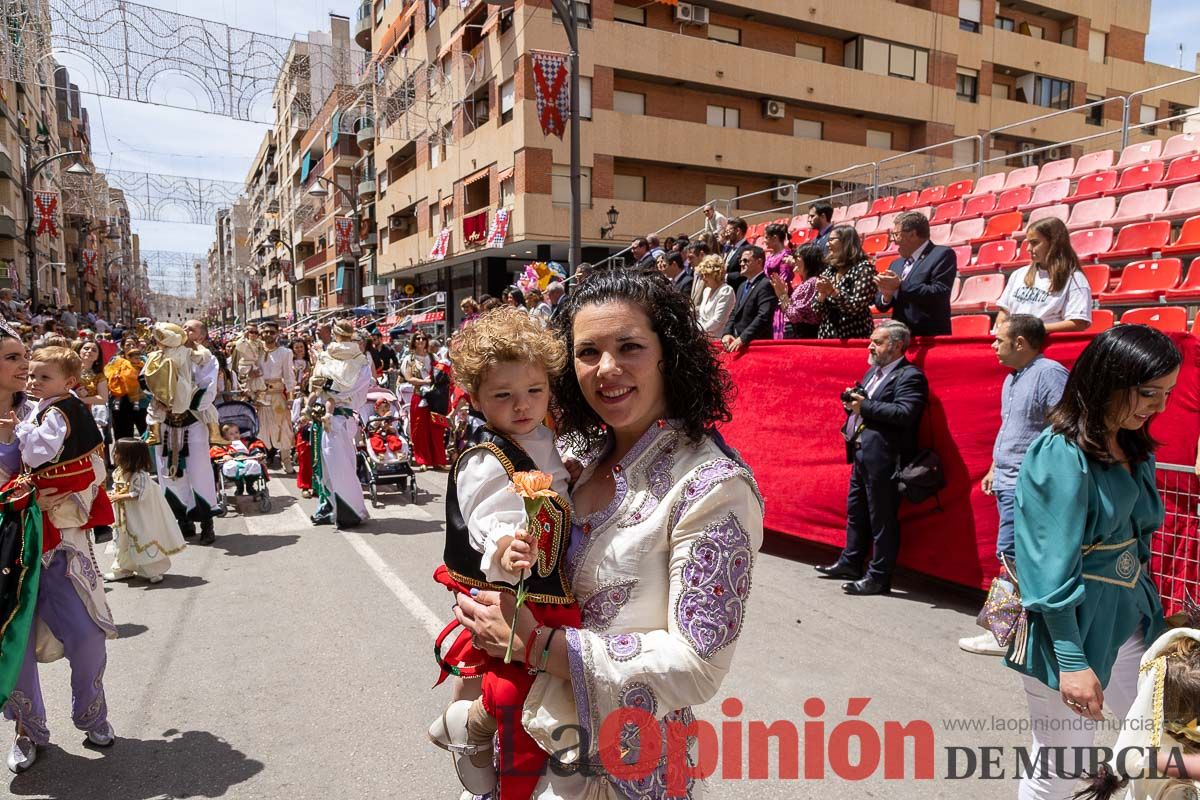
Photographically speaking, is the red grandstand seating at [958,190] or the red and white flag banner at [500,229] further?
the red and white flag banner at [500,229]

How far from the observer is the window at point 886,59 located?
31172 millimetres

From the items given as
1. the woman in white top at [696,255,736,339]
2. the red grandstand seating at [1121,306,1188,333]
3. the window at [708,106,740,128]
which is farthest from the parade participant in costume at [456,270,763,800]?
the window at [708,106,740,128]

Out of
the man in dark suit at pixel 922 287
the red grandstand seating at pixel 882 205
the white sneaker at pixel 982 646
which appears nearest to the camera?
the white sneaker at pixel 982 646

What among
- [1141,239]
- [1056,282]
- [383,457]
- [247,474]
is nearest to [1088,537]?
[1056,282]

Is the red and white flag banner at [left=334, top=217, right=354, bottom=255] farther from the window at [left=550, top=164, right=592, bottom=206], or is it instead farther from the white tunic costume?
the white tunic costume

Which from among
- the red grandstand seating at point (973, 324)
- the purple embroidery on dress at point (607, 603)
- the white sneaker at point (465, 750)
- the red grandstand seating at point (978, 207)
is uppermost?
the red grandstand seating at point (978, 207)

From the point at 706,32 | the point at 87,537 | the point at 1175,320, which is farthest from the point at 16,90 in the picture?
the point at 1175,320

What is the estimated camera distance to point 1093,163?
47.5ft

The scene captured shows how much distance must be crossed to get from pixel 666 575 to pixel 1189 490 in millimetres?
4056

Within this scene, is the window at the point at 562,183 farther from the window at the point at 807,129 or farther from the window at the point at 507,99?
the window at the point at 807,129

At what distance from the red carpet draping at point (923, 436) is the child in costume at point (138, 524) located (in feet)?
16.7

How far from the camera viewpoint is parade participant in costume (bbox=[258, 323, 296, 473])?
11766 millimetres

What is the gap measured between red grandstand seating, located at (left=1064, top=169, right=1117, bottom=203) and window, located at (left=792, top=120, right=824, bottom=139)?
1873cm

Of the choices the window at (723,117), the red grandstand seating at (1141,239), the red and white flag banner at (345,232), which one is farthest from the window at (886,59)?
the red and white flag banner at (345,232)
